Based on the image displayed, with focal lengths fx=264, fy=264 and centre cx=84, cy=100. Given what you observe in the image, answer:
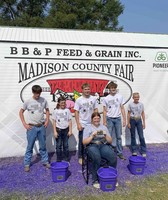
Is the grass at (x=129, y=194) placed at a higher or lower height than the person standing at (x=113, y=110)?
lower

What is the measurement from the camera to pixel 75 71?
5.84 m

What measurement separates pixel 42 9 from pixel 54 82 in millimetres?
18394

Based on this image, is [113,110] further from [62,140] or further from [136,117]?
[62,140]

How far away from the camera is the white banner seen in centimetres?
550

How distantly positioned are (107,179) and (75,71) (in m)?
2.66

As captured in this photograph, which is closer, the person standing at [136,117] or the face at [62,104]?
the face at [62,104]

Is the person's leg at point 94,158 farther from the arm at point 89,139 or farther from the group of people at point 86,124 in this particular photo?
the arm at point 89,139

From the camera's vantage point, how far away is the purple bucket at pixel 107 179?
3.99 metres

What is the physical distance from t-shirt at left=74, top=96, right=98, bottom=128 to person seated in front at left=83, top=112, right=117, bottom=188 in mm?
513

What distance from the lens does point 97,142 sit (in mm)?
4445

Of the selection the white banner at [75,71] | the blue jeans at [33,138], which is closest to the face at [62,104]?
the blue jeans at [33,138]

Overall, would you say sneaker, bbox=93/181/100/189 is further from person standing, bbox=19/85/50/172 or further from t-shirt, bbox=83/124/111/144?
person standing, bbox=19/85/50/172

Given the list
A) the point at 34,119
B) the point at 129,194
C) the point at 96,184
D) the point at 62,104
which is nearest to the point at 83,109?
the point at 62,104

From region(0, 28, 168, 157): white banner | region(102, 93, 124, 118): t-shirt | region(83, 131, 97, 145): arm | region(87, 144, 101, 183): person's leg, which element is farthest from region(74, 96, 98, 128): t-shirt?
region(0, 28, 168, 157): white banner
